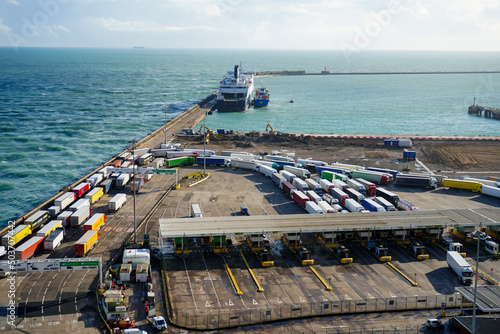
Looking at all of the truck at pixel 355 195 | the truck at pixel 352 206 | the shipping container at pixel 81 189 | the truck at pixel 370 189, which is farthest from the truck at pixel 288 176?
the shipping container at pixel 81 189

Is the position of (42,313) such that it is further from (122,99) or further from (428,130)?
(122,99)

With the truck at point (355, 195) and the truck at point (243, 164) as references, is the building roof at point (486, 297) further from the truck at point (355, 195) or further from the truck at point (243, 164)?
the truck at point (243, 164)

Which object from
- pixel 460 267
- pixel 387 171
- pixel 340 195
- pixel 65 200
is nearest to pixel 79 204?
pixel 65 200

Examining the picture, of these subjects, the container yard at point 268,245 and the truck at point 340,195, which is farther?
the truck at point 340,195

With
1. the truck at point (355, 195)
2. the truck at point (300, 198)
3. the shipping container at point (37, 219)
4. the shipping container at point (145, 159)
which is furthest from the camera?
the shipping container at point (145, 159)

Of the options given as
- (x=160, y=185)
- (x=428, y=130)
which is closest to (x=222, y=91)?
(x=428, y=130)

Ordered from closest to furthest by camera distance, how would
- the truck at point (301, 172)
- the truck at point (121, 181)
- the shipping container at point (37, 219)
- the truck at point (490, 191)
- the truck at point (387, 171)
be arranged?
1. the shipping container at point (37, 219)
2. the truck at point (490, 191)
3. the truck at point (121, 181)
4. the truck at point (301, 172)
5. the truck at point (387, 171)

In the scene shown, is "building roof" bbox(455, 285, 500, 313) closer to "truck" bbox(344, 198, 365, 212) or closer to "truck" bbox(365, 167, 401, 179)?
"truck" bbox(344, 198, 365, 212)

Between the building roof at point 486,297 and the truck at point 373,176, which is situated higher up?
the truck at point 373,176
